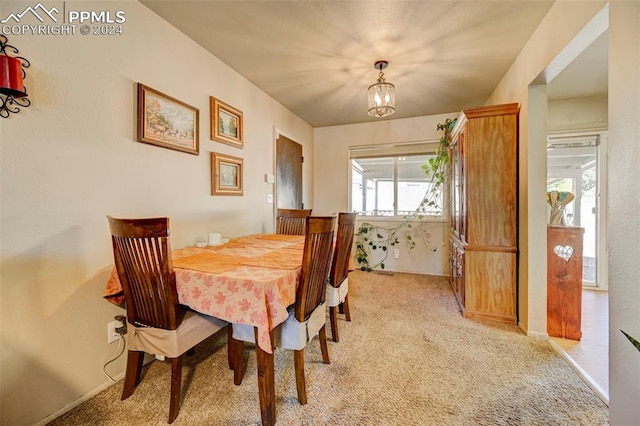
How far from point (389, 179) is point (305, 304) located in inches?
134

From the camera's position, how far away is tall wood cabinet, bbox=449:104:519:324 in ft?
7.75

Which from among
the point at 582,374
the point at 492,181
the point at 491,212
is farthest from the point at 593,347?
the point at 492,181

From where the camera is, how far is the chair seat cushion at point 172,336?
1.32 metres

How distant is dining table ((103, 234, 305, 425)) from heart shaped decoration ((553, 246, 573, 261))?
2162 mm

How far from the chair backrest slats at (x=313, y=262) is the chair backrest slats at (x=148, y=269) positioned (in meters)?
0.64

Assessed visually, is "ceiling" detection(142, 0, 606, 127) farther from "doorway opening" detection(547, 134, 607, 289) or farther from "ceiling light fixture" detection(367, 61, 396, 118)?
"doorway opening" detection(547, 134, 607, 289)

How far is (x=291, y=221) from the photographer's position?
3.06 m

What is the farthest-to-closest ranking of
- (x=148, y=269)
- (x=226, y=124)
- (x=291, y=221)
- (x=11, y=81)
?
(x=291, y=221) < (x=226, y=124) < (x=148, y=269) < (x=11, y=81)

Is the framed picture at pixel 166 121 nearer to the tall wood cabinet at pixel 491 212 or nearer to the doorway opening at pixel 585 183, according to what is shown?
the tall wood cabinet at pixel 491 212

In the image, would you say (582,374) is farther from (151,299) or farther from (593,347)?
(151,299)

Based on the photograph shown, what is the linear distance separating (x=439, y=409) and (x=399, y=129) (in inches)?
147

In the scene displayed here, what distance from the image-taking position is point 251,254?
5.95 feet

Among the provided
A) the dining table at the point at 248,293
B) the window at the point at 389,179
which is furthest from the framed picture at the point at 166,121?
the window at the point at 389,179

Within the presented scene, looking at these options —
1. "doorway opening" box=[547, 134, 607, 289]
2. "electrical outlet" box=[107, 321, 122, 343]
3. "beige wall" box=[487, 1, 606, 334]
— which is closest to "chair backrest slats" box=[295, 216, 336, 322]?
"electrical outlet" box=[107, 321, 122, 343]
